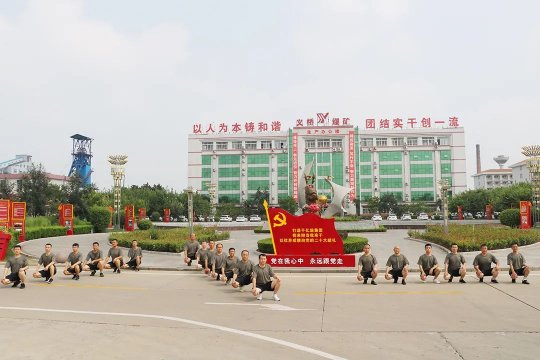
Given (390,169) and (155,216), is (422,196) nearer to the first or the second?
(390,169)

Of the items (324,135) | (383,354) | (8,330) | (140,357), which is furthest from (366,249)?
(324,135)

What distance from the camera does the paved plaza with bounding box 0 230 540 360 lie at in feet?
18.2

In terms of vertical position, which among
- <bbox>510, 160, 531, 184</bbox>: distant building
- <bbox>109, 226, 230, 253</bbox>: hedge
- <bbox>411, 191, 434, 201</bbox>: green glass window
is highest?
<bbox>510, 160, 531, 184</bbox>: distant building

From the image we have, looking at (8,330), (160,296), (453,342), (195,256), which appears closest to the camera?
(453,342)

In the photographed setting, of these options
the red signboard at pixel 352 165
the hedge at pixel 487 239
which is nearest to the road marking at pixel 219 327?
the hedge at pixel 487 239

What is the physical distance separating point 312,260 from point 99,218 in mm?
21390

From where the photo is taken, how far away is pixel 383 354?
539 cm

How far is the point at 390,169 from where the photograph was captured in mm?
71188

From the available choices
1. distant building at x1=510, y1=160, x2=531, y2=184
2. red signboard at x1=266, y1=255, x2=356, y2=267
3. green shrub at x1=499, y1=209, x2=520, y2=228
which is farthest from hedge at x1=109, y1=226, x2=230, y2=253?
distant building at x1=510, y1=160, x2=531, y2=184

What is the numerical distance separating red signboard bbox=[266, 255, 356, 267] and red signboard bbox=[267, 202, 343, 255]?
1.69 feet

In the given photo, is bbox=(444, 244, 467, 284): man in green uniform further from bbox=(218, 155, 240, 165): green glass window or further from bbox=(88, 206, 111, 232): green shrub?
bbox=(218, 155, 240, 165): green glass window

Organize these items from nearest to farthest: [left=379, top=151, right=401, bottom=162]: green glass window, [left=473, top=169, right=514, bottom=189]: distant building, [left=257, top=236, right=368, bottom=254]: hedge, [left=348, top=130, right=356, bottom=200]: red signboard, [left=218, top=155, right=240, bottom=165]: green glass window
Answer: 1. [left=257, top=236, right=368, bottom=254]: hedge
2. [left=348, top=130, right=356, bottom=200]: red signboard
3. [left=379, top=151, right=401, bottom=162]: green glass window
4. [left=218, top=155, right=240, bottom=165]: green glass window
5. [left=473, top=169, right=514, bottom=189]: distant building

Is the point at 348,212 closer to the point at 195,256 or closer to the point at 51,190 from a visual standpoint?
the point at 51,190

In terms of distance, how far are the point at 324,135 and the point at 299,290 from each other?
197 ft
